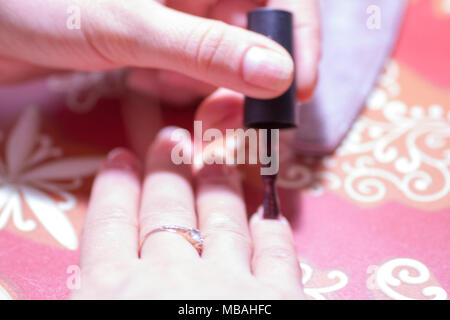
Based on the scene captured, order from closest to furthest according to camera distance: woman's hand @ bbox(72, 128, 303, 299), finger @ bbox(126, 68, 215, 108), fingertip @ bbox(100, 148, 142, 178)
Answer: woman's hand @ bbox(72, 128, 303, 299)
fingertip @ bbox(100, 148, 142, 178)
finger @ bbox(126, 68, 215, 108)

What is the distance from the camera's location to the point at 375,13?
632 mm

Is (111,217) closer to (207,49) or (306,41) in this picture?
(207,49)

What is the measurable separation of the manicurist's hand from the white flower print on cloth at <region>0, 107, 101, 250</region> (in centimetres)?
10

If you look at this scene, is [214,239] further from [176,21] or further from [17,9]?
[17,9]

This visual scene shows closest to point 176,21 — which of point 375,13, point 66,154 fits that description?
point 66,154

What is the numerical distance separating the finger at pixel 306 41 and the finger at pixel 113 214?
0.21 m

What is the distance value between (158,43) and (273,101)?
4.9 inches

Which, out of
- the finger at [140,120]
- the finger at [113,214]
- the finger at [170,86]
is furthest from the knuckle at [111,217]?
the finger at [170,86]

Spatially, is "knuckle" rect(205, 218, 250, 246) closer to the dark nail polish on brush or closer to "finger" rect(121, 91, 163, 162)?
the dark nail polish on brush

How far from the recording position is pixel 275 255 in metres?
0.39

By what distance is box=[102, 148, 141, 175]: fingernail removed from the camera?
47 cm

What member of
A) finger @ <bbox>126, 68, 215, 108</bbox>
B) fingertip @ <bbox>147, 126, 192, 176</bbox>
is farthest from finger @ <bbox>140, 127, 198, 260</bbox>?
finger @ <bbox>126, 68, 215, 108</bbox>

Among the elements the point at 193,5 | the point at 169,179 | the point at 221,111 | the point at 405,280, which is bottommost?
the point at 405,280

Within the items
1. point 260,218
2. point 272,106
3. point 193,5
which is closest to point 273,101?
point 272,106
